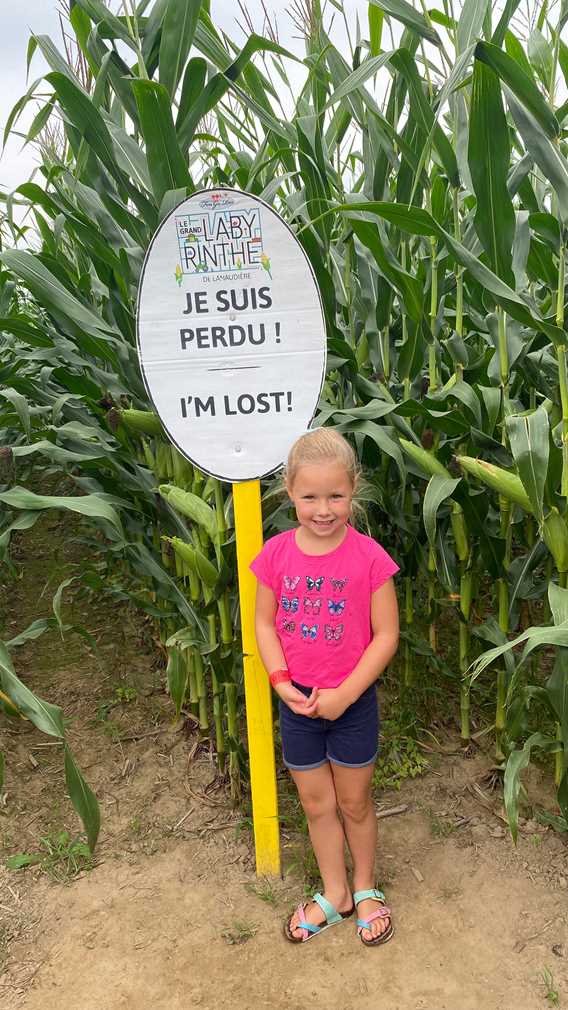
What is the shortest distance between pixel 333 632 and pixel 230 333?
781 millimetres

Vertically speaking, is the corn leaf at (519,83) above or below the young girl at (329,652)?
Answer: above

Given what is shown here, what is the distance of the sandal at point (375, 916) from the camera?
80.3 inches

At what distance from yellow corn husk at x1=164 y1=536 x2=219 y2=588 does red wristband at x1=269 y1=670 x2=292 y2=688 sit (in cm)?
33

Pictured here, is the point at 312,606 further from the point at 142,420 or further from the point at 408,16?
the point at 408,16

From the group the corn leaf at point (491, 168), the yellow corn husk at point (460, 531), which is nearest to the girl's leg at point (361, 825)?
the yellow corn husk at point (460, 531)

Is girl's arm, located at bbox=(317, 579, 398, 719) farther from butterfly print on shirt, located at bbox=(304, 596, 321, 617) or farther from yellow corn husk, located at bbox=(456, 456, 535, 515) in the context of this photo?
yellow corn husk, located at bbox=(456, 456, 535, 515)

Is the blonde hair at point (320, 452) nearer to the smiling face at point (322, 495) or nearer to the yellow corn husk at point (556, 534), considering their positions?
the smiling face at point (322, 495)

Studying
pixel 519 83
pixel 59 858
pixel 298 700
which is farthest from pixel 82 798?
pixel 519 83

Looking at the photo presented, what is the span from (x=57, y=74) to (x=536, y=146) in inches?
42.2

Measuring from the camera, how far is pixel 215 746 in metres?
2.72

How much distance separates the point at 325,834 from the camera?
2121mm

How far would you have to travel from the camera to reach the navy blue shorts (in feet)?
6.65

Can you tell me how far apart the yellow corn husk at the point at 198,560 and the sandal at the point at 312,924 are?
0.89 m

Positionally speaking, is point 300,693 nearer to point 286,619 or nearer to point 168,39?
point 286,619
